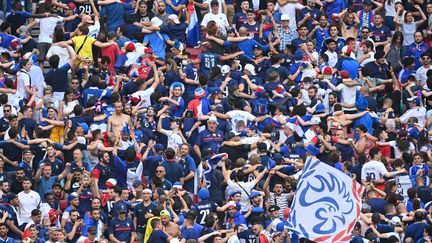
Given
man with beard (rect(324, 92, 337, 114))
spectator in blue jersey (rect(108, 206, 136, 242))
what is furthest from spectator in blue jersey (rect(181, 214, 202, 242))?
man with beard (rect(324, 92, 337, 114))

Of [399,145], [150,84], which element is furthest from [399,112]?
[150,84]

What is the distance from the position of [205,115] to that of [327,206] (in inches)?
213

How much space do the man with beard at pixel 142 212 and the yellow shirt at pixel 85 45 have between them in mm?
5538

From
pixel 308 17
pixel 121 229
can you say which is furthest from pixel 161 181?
pixel 308 17

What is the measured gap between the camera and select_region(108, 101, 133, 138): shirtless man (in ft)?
124

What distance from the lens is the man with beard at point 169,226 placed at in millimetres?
34781

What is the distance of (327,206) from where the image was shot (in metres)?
33.9

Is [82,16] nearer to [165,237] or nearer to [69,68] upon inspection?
[69,68]

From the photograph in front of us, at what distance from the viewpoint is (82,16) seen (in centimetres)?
4131

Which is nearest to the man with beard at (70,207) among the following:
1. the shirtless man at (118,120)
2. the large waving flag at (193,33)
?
the shirtless man at (118,120)

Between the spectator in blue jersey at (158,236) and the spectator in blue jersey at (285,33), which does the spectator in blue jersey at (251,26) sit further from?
the spectator in blue jersey at (158,236)

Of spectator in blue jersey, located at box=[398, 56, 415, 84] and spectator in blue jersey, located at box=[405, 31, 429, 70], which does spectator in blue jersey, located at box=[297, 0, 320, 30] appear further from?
spectator in blue jersey, located at box=[398, 56, 415, 84]

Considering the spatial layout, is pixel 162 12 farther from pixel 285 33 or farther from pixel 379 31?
pixel 379 31

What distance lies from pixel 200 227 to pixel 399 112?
6950 millimetres
